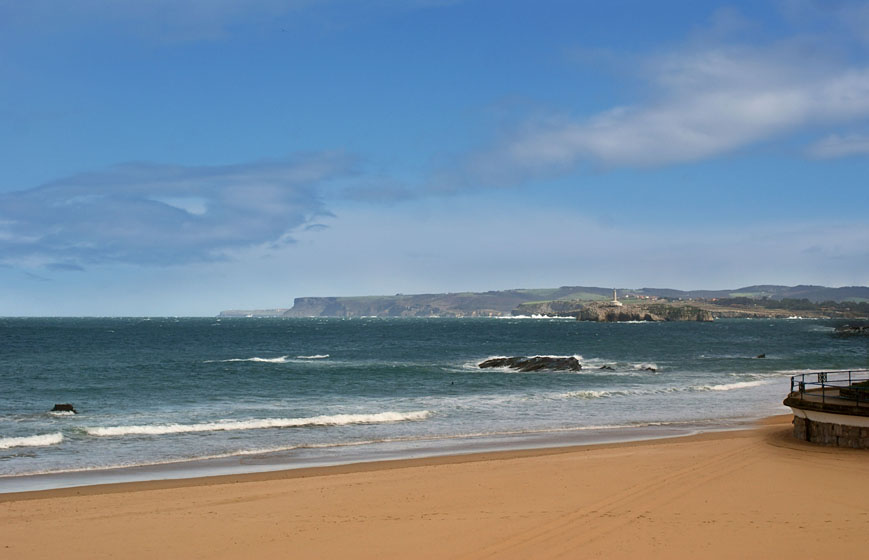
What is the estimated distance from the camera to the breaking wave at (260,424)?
84.6ft

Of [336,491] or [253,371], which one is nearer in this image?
[336,491]

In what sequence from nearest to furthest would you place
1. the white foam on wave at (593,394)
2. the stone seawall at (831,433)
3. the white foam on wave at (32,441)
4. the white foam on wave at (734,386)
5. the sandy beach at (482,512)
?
the sandy beach at (482,512) < the stone seawall at (831,433) < the white foam on wave at (32,441) < the white foam on wave at (593,394) < the white foam on wave at (734,386)

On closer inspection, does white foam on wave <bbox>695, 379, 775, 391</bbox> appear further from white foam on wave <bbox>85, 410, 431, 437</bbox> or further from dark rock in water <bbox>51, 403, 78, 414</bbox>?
dark rock in water <bbox>51, 403, 78, 414</bbox>

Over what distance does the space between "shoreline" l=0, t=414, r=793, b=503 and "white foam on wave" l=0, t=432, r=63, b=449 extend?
17.0 ft

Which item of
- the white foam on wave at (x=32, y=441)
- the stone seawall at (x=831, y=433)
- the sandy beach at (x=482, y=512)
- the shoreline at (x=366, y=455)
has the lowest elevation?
the shoreline at (x=366, y=455)

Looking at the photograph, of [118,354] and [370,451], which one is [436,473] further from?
[118,354]

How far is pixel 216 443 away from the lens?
2358cm

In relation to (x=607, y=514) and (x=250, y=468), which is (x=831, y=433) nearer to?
(x=607, y=514)

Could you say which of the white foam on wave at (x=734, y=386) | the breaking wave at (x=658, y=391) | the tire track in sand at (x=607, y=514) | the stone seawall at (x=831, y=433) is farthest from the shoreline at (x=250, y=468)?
the white foam on wave at (x=734, y=386)

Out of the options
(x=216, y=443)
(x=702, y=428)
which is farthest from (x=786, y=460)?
(x=216, y=443)

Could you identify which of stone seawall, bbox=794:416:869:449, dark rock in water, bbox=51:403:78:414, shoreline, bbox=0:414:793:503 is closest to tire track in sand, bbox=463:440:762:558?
stone seawall, bbox=794:416:869:449

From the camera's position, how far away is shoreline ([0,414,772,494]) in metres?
17.9

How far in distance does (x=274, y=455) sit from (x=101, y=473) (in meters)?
4.86

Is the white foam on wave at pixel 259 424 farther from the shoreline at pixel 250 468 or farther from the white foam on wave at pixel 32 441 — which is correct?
the shoreline at pixel 250 468
